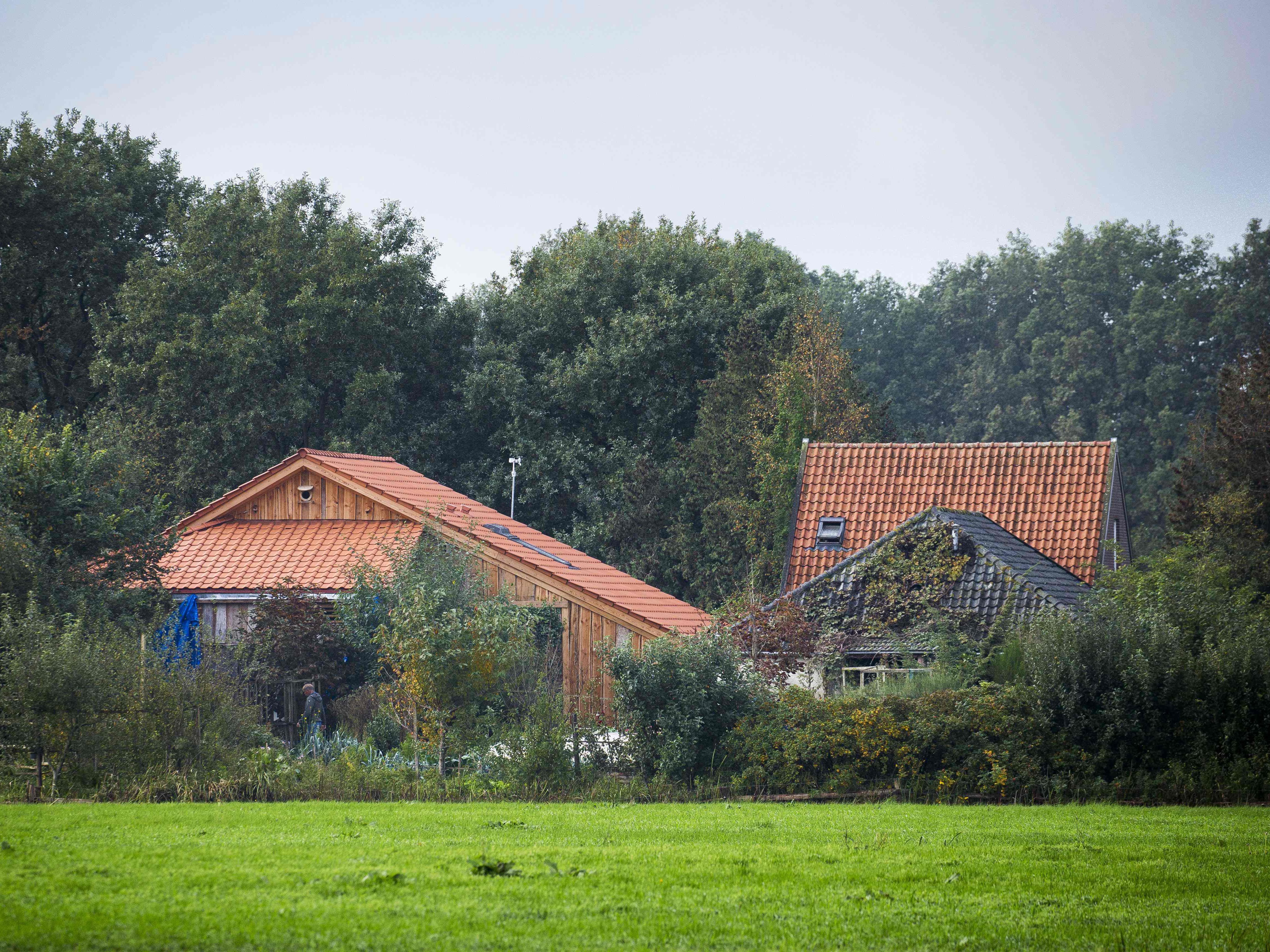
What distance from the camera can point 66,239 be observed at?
138 feet

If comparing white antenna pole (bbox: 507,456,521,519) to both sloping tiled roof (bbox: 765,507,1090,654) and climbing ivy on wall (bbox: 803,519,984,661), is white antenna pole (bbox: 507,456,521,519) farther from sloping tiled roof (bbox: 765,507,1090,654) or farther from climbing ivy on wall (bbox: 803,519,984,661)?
climbing ivy on wall (bbox: 803,519,984,661)

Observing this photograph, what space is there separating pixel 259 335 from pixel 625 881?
32.1m

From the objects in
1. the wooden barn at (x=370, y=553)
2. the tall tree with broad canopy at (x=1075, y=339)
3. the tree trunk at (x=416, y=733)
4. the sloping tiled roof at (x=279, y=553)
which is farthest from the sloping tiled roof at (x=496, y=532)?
the tall tree with broad canopy at (x=1075, y=339)

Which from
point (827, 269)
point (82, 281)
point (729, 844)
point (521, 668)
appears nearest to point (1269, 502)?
point (521, 668)

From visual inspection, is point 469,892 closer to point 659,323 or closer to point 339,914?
point 339,914

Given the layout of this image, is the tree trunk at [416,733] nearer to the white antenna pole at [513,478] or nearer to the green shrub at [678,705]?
the green shrub at [678,705]

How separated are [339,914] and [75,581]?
46.7ft

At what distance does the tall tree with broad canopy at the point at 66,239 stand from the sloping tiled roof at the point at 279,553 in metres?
14.4

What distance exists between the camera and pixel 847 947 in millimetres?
8156

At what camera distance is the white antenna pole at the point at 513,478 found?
37938 mm

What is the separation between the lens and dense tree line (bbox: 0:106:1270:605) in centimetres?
3912

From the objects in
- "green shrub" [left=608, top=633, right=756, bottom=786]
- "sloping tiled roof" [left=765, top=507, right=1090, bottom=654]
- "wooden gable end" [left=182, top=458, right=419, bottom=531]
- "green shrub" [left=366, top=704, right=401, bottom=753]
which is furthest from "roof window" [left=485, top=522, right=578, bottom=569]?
"green shrub" [left=608, top=633, right=756, bottom=786]

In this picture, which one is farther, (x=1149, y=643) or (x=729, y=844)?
(x=1149, y=643)

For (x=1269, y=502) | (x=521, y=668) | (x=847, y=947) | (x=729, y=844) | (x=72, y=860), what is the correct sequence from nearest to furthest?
(x=847, y=947) < (x=72, y=860) < (x=729, y=844) < (x=521, y=668) < (x=1269, y=502)
